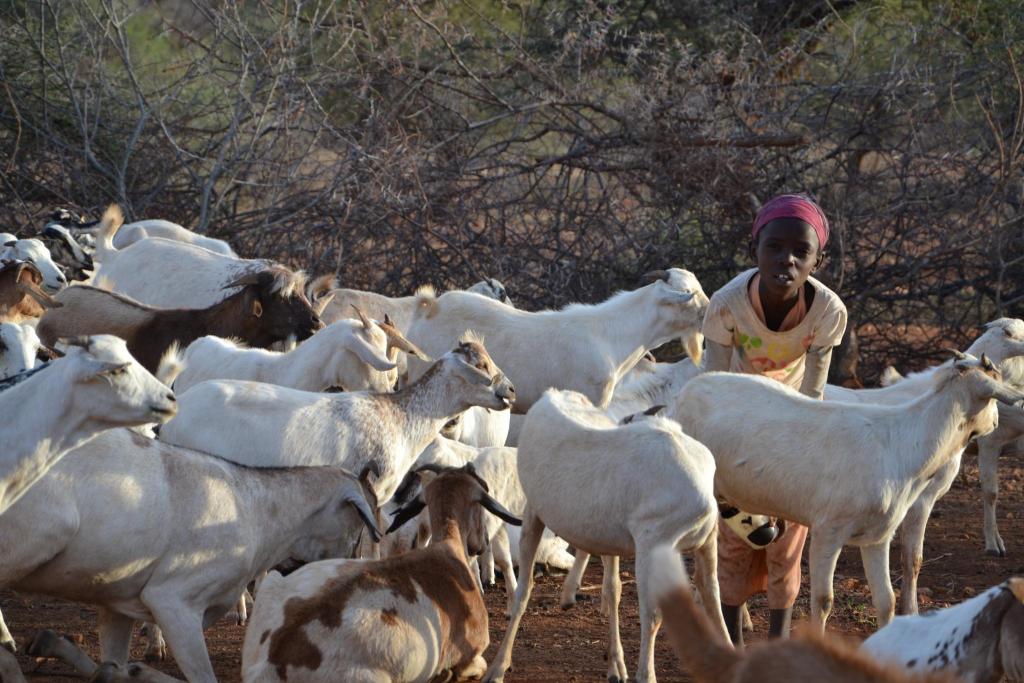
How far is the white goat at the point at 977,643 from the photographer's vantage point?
4.20 metres

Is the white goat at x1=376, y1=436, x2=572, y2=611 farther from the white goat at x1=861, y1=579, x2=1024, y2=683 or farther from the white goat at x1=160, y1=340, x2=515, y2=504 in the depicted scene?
the white goat at x1=861, y1=579, x2=1024, y2=683

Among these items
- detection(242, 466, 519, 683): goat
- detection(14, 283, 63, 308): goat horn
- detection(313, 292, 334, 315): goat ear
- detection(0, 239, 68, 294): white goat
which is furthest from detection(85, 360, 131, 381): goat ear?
detection(313, 292, 334, 315): goat ear

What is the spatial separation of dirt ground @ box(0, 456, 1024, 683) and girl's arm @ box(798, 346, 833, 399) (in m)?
1.20

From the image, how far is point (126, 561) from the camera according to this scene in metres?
5.49

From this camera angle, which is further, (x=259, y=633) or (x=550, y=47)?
(x=550, y=47)

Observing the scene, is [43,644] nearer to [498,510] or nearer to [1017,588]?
[498,510]

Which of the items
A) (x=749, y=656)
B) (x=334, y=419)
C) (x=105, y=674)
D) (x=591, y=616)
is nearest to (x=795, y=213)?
Answer: (x=334, y=419)

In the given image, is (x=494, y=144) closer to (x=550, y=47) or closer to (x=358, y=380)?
(x=550, y=47)

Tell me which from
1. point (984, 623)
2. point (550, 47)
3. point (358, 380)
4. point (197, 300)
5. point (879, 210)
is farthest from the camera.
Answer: point (550, 47)

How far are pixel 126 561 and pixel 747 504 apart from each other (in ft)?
8.20

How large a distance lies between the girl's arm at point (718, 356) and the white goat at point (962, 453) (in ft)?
3.57

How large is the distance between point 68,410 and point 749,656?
2.85 metres

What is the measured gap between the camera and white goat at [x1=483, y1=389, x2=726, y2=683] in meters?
5.48

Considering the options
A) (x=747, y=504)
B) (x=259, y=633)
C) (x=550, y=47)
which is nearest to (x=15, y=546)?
(x=259, y=633)
